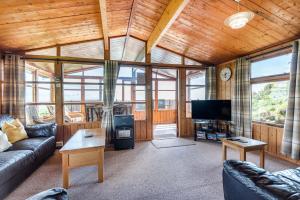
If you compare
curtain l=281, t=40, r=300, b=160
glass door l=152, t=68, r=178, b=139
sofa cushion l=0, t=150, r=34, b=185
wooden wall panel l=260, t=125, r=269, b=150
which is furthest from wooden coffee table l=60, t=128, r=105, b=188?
glass door l=152, t=68, r=178, b=139

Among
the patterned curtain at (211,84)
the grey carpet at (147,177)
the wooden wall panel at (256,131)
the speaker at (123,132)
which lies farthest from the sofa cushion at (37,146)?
the wooden wall panel at (256,131)

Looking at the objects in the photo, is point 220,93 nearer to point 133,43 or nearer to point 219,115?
point 219,115

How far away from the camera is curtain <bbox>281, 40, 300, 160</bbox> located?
2.68 meters

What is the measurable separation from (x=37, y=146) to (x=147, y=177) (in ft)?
6.43

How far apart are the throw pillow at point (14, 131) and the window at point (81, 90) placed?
1.11 m

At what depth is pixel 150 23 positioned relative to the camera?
365cm

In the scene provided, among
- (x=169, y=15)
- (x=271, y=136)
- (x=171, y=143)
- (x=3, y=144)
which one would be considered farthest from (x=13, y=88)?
(x=271, y=136)

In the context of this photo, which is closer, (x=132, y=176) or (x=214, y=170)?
(x=132, y=176)

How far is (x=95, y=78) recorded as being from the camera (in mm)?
4199

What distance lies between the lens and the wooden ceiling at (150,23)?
2.43 meters

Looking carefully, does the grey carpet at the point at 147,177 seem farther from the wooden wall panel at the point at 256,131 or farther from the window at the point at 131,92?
the window at the point at 131,92

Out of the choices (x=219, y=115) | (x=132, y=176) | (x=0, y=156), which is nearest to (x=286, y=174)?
(x=132, y=176)

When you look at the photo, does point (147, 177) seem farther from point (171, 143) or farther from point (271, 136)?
point (271, 136)

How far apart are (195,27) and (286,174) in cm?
295
